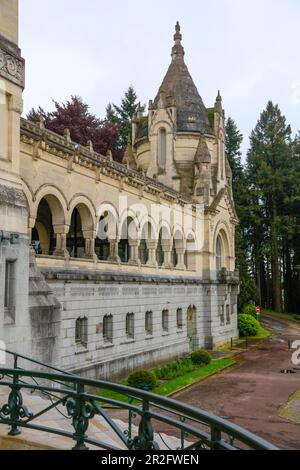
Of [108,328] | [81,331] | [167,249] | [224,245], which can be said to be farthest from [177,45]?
[81,331]

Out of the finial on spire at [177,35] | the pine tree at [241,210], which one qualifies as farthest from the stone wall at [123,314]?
the finial on spire at [177,35]

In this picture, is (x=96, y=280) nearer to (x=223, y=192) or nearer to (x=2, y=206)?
(x=2, y=206)

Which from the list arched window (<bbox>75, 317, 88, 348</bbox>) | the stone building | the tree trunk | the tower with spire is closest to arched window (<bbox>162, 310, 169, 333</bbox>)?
the stone building

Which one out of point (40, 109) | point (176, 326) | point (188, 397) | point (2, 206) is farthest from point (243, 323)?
point (2, 206)

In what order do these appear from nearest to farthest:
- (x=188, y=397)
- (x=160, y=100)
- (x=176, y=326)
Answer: (x=188, y=397)
(x=176, y=326)
(x=160, y=100)

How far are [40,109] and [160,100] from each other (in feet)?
48.0

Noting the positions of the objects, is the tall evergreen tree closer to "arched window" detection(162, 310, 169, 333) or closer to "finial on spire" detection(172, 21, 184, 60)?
"finial on spire" detection(172, 21, 184, 60)

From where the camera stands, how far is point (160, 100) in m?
36.5

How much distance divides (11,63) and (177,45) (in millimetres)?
30504

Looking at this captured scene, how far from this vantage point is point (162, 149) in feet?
121

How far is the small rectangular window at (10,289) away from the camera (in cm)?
1216

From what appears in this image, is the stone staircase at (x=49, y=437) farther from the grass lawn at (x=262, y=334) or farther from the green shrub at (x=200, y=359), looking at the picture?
the grass lawn at (x=262, y=334)

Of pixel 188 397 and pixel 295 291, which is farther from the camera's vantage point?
pixel 295 291

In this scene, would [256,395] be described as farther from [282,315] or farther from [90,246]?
[282,315]
